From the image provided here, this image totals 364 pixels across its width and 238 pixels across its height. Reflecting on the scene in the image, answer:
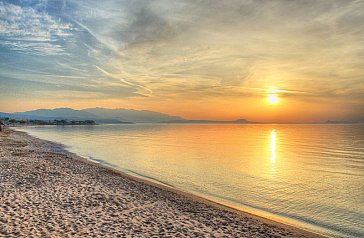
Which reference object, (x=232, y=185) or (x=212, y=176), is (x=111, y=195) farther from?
(x=212, y=176)

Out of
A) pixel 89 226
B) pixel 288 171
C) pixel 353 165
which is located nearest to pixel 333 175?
pixel 288 171

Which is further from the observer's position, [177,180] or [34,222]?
[177,180]

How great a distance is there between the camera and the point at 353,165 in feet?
123

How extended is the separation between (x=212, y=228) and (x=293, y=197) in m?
11.6

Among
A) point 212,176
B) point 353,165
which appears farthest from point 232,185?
point 353,165

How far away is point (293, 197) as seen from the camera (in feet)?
70.0

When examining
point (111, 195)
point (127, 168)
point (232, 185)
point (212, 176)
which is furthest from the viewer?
point (127, 168)

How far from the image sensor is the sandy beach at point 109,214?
1115 centimetres

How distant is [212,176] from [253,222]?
1453 centimetres

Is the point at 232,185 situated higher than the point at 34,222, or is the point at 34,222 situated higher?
the point at 34,222

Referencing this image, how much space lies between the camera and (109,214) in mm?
13273

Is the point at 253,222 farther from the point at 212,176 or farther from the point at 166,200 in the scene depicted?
the point at 212,176

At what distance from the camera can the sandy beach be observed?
1115 centimetres

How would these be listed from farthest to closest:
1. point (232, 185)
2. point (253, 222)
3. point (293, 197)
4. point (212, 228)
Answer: point (232, 185), point (293, 197), point (253, 222), point (212, 228)
